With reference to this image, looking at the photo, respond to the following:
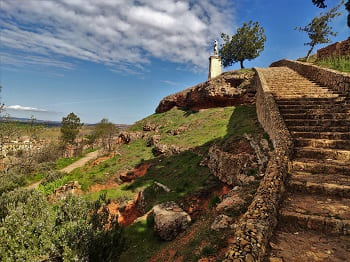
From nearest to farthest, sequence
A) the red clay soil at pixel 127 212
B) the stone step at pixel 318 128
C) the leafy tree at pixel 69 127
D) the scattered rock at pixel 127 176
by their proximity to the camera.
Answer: the stone step at pixel 318 128
the red clay soil at pixel 127 212
the scattered rock at pixel 127 176
the leafy tree at pixel 69 127

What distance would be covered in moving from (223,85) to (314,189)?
2311 cm

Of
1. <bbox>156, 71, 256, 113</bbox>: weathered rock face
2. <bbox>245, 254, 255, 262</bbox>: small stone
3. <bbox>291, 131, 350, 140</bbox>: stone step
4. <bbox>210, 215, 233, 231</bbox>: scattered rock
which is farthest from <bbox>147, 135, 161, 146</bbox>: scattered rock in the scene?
<bbox>245, 254, 255, 262</bbox>: small stone

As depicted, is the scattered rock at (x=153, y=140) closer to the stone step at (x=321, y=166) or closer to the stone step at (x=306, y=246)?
the stone step at (x=321, y=166)

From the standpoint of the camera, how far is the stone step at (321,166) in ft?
16.9

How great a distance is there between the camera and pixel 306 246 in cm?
320

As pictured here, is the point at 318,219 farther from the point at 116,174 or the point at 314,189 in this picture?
the point at 116,174

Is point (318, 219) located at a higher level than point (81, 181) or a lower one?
higher

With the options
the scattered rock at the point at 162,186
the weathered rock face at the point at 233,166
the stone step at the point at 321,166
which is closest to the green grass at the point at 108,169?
the scattered rock at the point at 162,186

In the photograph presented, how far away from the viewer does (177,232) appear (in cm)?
905

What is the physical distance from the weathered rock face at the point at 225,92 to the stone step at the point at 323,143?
1760 centimetres

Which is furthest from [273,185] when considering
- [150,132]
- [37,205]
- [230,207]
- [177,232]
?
[150,132]

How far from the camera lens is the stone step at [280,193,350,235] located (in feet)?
11.3

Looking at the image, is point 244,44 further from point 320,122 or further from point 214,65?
point 320,122

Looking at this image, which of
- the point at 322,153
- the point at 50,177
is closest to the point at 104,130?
the point at 50,177
